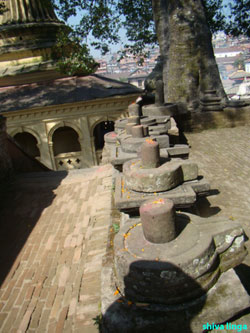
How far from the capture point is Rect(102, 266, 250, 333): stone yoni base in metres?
2.10

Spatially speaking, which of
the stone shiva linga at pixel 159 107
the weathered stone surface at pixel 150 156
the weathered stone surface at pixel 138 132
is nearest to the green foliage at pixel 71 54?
the stone shiva linga at pixel 159 107

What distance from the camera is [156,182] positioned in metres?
3.12

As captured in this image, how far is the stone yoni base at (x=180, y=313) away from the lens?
210 centimetres

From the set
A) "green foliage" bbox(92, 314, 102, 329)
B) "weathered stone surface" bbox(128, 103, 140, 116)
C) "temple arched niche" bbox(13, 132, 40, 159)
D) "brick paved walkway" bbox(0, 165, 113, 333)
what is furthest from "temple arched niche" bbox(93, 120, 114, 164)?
"green foliage" bbox(92, 314, 102, 329)

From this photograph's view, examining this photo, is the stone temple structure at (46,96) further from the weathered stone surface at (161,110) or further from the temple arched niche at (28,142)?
the weathered stone surface at (161,110)

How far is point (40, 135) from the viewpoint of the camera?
1639 centimetres

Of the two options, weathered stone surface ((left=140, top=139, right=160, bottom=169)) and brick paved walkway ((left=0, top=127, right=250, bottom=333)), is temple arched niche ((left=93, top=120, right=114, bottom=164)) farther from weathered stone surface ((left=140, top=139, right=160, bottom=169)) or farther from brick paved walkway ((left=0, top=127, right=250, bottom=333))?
weathered stone surface ((left=140, top=139, right=160, bottom=169))

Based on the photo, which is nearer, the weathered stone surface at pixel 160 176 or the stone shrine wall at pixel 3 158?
the weathered stone surface at pixel 160 176

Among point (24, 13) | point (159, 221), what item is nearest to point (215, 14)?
point (24, 13)

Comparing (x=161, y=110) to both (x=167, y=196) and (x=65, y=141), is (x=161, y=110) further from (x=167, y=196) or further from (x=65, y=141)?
(x=65, y=141)

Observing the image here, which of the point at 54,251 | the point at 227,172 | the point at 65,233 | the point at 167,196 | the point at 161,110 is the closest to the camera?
the point at 167,196

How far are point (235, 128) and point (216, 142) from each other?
1.90 m

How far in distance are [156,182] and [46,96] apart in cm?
1415

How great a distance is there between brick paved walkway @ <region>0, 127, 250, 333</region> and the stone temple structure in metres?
7.94
